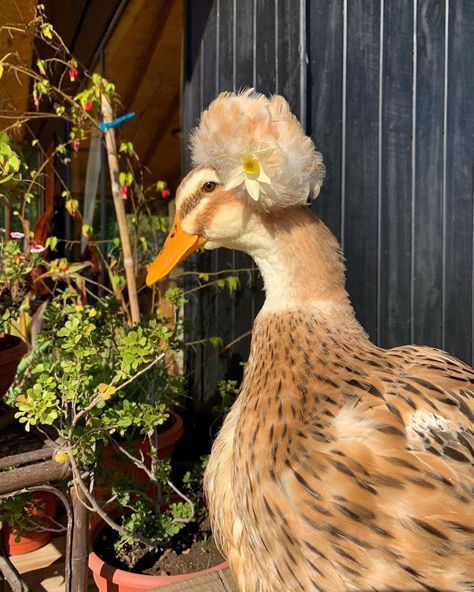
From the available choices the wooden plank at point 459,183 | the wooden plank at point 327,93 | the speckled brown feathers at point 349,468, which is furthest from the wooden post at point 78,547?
the wooden plank at point 459,183

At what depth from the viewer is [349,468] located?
0.84 m

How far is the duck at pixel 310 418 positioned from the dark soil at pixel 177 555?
0.64m

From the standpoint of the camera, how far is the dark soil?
1.64 m

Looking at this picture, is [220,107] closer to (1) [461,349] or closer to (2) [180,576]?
(2) [180,576]

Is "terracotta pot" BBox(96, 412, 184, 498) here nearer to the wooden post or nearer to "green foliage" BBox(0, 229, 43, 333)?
the wooden post

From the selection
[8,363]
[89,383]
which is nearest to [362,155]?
[89,383]

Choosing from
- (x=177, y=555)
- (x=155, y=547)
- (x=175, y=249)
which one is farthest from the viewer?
(x=177, y=555)

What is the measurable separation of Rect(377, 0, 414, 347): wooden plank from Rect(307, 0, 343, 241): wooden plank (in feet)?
0.89

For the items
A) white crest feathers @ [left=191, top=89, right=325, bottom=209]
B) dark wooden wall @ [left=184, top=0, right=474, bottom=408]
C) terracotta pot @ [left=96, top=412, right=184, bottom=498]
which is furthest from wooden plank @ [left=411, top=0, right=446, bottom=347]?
white crest feathers @ [left=191, top=89, right=325, bottom=209]

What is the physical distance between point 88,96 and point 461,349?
2.21 m

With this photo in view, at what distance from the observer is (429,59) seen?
2.38 metres

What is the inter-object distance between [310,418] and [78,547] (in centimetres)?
82

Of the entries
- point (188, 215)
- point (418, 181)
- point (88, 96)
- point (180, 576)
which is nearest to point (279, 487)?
point (188, 215)

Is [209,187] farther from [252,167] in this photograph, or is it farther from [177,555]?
[177,555]
